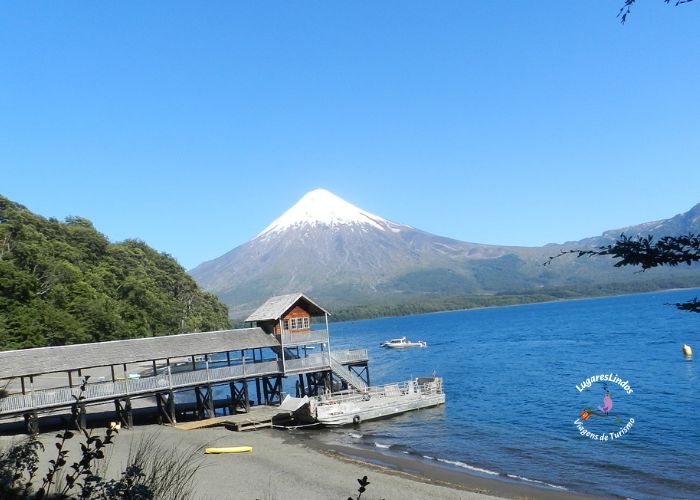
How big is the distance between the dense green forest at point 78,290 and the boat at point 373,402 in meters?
29.0

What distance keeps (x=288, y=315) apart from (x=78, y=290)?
3577 centimetres

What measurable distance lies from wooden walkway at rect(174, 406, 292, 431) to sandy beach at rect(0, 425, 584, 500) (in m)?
2.67

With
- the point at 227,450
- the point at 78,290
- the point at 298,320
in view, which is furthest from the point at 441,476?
the point at 78,290

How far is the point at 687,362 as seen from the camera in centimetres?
5756

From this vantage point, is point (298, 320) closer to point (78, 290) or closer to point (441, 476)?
point (441, 476)

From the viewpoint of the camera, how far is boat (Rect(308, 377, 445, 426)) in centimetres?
3353

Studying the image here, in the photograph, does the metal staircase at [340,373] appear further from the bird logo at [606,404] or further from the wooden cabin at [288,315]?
the bird logo at [606,404]

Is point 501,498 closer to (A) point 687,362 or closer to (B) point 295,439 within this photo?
(B) point 295,439

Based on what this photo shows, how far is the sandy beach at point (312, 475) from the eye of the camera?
66.6ft

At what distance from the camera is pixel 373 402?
35.9m

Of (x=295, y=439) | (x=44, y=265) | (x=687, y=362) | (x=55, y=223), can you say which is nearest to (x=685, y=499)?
(x=295, y=439)

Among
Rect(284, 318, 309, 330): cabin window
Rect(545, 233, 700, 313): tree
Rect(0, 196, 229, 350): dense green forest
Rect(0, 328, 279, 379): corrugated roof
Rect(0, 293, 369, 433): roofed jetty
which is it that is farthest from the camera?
Rect(0, 196, 229, 350): dense green forest

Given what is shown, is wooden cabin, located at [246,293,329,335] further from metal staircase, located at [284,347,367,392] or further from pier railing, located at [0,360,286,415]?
pier railing, located at [0,360,286,415]

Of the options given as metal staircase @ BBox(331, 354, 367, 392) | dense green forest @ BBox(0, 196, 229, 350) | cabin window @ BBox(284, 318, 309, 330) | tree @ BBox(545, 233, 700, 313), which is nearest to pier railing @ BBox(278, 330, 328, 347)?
cabin window @ BBox(284, 318, 309, 330)
